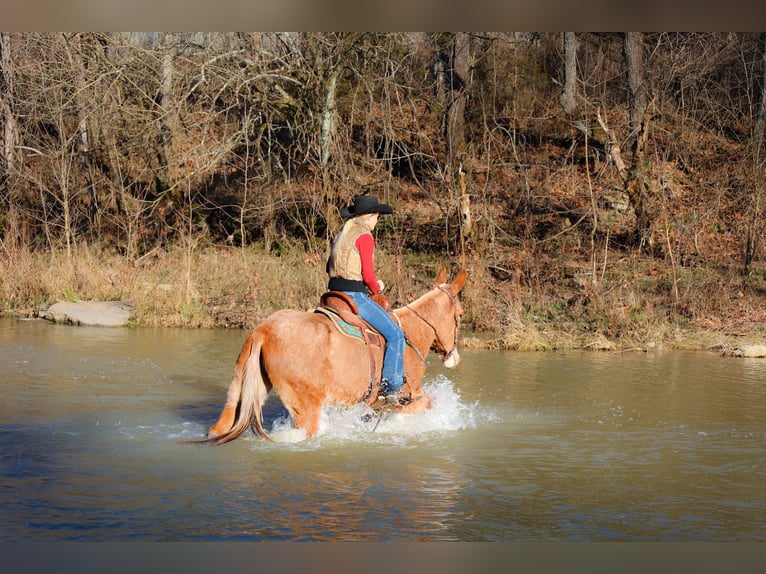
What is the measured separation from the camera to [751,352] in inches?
611

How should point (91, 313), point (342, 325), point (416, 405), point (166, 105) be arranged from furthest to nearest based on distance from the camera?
point (166, 105)
point (91, 313)
point (416, 405)
point (342, 325)

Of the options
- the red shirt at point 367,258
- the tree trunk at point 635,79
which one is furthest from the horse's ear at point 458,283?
the tree trunk at point 635,79

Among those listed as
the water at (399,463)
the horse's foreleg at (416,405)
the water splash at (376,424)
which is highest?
the horse's foreleg at (416,405)

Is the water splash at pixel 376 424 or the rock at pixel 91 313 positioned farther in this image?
the rock at pixel 91 313

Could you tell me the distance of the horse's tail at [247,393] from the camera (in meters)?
8.16

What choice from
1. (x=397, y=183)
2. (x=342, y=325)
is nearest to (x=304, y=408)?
(x=342, y=325)

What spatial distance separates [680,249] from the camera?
72.2ft

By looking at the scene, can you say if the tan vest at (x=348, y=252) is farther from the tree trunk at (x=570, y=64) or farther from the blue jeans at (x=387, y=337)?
the tree trunk at (x=570, y=64)

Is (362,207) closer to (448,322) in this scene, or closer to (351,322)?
(351,322)

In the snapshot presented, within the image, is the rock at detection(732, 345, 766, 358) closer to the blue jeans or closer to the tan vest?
the blue jeans

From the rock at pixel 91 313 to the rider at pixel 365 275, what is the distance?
1012 centimetres

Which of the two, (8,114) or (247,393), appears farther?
(8,114)

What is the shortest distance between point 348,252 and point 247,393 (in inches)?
62.1

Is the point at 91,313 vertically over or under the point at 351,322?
under
